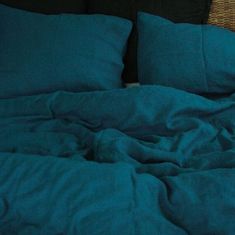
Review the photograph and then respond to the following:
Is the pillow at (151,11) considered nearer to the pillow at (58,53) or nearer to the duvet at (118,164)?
the pillow at (58,53)

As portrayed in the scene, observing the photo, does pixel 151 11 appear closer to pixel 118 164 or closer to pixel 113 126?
pixel 113 126

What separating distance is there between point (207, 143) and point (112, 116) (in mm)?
286

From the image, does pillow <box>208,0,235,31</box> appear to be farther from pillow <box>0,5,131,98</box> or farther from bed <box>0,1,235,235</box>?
pillow <box>0,5,131,98</box>

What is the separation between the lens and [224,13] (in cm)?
172

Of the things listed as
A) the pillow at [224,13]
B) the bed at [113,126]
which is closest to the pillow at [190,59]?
the bed at [113,126]

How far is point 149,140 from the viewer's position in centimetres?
114

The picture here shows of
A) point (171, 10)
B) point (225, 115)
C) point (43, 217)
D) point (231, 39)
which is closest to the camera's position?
point (43, 217)

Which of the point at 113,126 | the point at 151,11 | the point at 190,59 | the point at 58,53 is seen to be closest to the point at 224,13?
the point at 151,11

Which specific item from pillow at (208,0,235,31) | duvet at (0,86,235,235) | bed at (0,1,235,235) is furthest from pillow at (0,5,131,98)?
pillow at (208,0,235,31)

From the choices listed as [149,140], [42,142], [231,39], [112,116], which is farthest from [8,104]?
[231,39]

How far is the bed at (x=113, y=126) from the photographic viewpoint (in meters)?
0.74

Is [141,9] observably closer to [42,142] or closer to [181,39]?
[181,39]

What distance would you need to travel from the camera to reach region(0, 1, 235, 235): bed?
744mm

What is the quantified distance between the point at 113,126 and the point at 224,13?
0.86m
